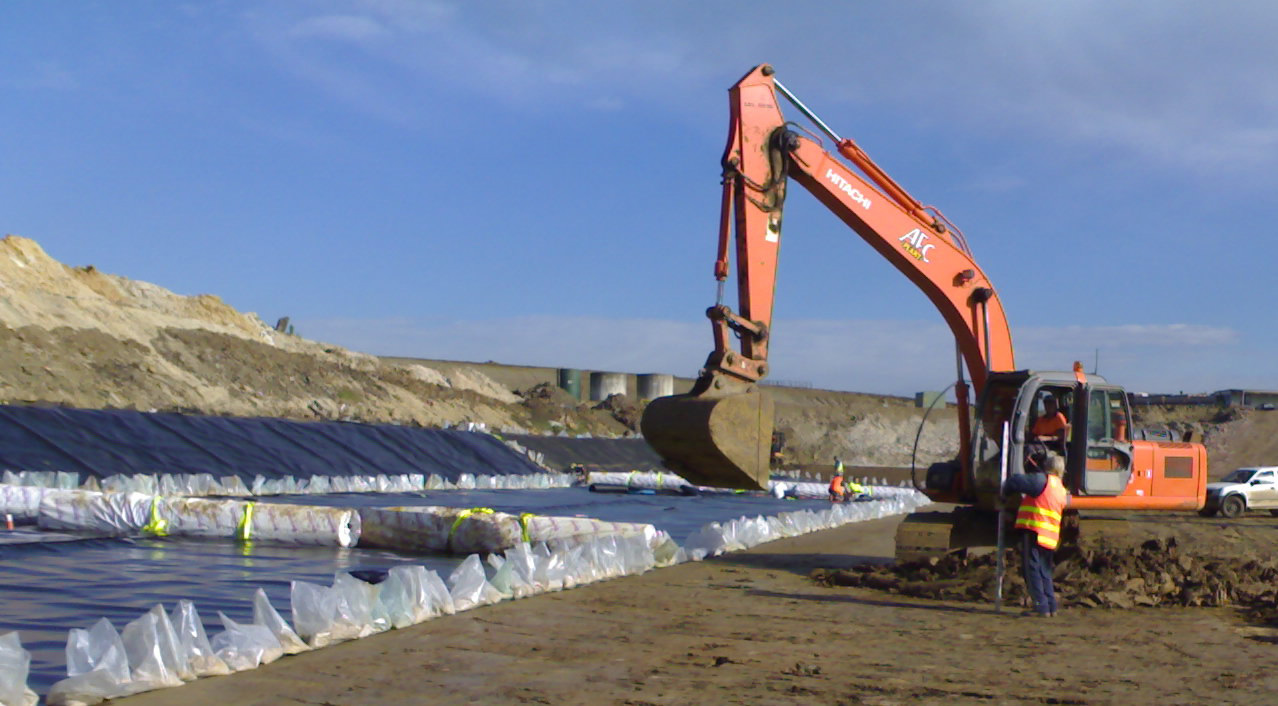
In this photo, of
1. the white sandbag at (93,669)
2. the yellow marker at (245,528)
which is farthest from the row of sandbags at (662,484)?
the white sandbag at (93,669)

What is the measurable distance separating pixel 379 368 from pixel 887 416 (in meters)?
34.8

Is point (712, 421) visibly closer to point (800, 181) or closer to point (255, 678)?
point (800, 181)

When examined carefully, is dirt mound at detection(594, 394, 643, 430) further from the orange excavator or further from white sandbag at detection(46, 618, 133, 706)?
white sandbag at detection(46, 618, 133, 706)

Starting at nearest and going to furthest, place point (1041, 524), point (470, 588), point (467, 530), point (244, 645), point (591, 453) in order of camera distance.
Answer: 1. point (244, 645)
2. point (470, 588)
3. point (1041, 524)
4. point (467, 530)
5. point (591, 453)

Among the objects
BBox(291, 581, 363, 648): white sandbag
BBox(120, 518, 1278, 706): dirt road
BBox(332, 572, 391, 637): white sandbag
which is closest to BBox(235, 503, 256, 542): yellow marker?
BBox(120, 518, 1278, 706): dirt road

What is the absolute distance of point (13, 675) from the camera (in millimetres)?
5254

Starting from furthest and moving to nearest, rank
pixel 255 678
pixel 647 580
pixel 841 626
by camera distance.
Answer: pixel 647 580 → pixel 841 626 → pixel 255 678

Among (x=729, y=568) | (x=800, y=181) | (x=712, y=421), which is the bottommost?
(x=729, y=568)

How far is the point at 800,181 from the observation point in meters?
12.4

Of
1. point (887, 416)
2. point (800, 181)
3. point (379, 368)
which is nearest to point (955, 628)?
point (800, 181)

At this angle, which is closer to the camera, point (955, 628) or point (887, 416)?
point (955, 628)

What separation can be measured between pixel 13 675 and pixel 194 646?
44.6 inches

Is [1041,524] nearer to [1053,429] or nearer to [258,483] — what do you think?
[1053,429]

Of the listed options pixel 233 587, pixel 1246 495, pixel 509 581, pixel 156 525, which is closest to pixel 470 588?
pixel 509 581
